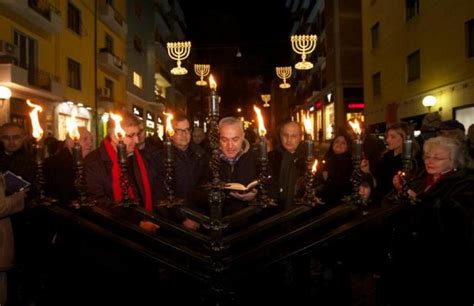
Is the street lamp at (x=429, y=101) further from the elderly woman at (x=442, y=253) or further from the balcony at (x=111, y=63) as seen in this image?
the balcony at (x=111, y=63)

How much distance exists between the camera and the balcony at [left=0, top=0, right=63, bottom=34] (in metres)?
17.3

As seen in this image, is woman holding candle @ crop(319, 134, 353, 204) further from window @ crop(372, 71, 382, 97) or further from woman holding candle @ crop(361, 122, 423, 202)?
window @ crop(372, 71, 382, 97)

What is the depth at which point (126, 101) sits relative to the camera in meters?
32.6

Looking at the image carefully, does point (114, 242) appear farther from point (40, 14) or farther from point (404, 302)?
point (40, 14)

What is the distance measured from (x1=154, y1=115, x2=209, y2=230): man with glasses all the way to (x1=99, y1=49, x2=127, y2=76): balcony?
948 inches

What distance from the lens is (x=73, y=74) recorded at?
79.5ft

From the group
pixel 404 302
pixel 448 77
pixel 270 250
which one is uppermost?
pixel 448 77

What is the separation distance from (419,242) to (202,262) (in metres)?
1.51

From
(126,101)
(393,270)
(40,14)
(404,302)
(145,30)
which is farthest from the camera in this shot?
(145,30)

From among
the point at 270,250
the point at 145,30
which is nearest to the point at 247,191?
the point at 270,250

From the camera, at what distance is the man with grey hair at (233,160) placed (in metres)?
3.51

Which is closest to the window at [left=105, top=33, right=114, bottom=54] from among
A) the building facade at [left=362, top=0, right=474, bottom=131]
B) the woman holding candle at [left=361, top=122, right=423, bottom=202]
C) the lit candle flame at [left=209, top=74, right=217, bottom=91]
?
the building facade at [left=362, top=0, right=474, bottom=131]

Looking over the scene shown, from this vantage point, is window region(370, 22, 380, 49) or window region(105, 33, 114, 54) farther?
window region(105, 33, 114, 54)

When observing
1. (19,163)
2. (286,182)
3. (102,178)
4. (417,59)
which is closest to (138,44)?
(417,59)
